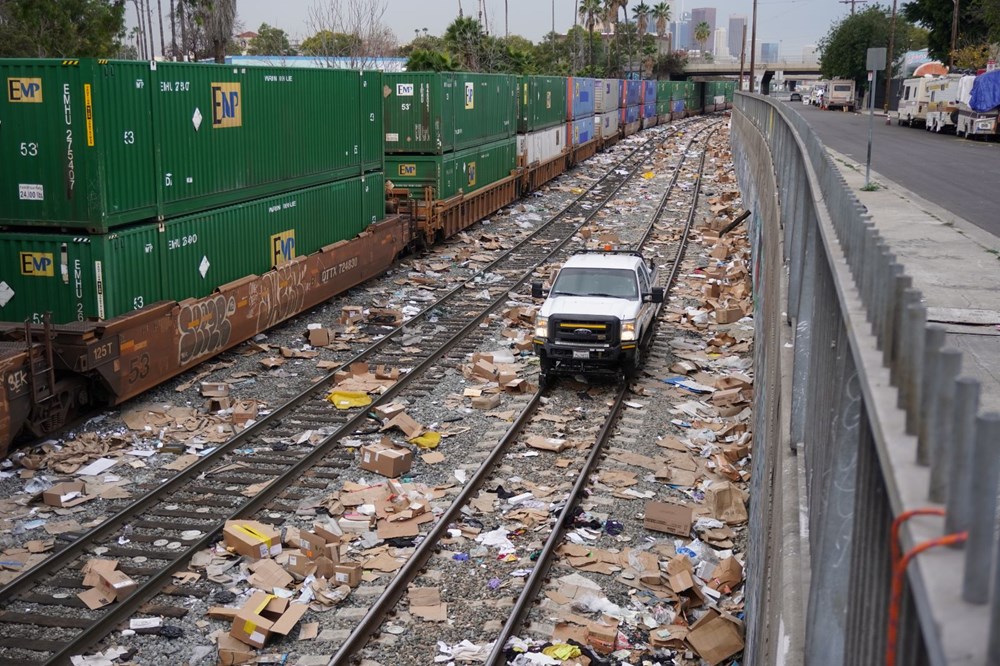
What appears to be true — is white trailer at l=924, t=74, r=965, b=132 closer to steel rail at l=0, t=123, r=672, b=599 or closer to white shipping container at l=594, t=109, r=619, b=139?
white shipping container at l=594, t=109, r=619, b=139

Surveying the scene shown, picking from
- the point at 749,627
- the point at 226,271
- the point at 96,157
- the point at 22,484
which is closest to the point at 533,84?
the point at 226,271

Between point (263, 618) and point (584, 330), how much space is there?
7.72 metres

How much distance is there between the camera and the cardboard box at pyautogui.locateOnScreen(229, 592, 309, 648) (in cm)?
825

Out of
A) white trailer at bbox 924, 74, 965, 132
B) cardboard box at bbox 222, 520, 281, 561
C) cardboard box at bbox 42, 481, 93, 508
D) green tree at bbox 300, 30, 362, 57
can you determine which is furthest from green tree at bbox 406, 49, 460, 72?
cardboard box at bbox 222, 520, 281, 561

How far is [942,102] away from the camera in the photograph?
52.8 m

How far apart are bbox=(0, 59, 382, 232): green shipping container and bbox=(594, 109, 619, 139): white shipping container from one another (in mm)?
39245

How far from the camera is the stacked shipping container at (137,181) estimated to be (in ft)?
43.2

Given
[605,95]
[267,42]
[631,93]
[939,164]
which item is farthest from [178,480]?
[267,42]

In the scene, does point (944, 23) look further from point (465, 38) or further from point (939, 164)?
point (939, 164)

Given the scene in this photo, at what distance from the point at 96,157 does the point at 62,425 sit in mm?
3615

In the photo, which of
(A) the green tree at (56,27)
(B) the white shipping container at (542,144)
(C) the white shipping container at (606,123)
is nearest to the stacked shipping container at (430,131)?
(B) the white shipping container at (542,144)

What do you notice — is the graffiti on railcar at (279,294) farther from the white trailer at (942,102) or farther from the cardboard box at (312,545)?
the white trailer at (942,102)

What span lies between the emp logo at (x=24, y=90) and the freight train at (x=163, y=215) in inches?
1.0

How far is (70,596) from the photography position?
Result: 8984mm
